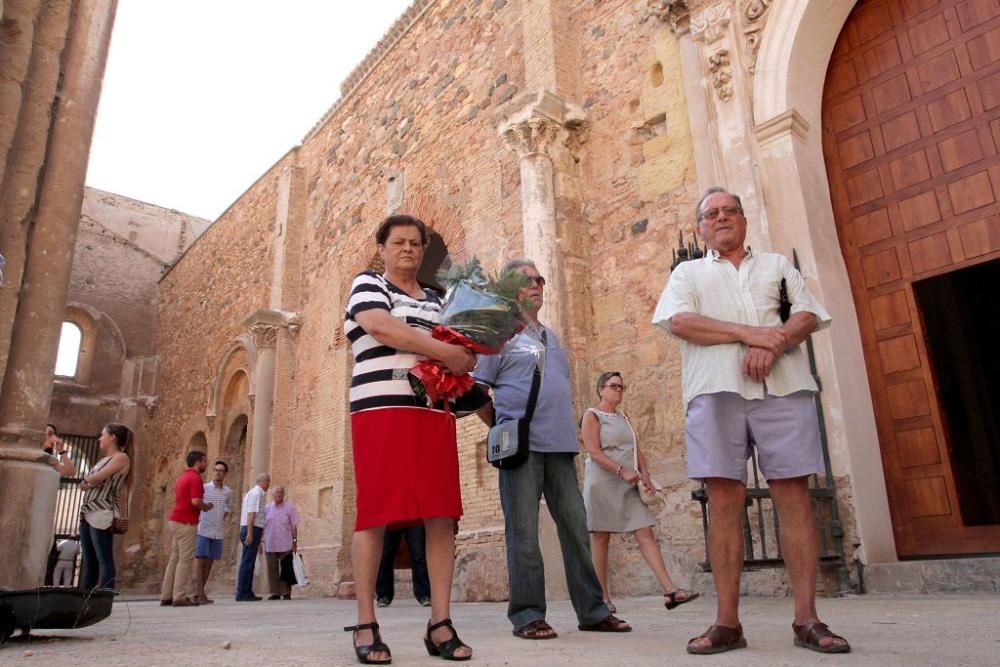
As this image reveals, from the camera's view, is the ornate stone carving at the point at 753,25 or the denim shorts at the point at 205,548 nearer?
the ornate stone carving at the point at 753,25

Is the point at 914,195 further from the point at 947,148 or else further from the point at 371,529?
the point at 371,529

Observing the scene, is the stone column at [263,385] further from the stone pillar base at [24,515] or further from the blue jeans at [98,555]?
the stone pillar base at [24,515]

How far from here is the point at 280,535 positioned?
33.0ft

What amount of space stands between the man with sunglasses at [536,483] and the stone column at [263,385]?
10525mm

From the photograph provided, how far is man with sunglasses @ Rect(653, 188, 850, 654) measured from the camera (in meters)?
2.57

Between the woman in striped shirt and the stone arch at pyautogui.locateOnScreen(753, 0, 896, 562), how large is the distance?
3.38m

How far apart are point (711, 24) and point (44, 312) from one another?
538 cm

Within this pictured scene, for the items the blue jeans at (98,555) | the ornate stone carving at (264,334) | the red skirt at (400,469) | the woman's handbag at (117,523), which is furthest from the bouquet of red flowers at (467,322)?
the ornate stone carving at (264,334)

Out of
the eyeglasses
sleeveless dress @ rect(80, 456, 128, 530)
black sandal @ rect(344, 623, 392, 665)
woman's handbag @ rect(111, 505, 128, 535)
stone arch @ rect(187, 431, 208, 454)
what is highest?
stone arch @ rect(187, 431, 208, 454)

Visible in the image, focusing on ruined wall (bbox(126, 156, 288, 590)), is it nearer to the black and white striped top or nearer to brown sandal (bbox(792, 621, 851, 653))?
the black and white striped top

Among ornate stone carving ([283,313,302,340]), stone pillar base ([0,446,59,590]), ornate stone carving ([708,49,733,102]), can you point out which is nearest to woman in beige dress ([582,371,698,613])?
stone pillar base ([0,446,59,590])

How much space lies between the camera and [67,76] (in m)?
4.19

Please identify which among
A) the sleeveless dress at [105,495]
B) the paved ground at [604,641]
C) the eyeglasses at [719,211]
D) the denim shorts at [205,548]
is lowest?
the paved ground at [604,641]

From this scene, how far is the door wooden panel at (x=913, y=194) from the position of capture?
511cm
